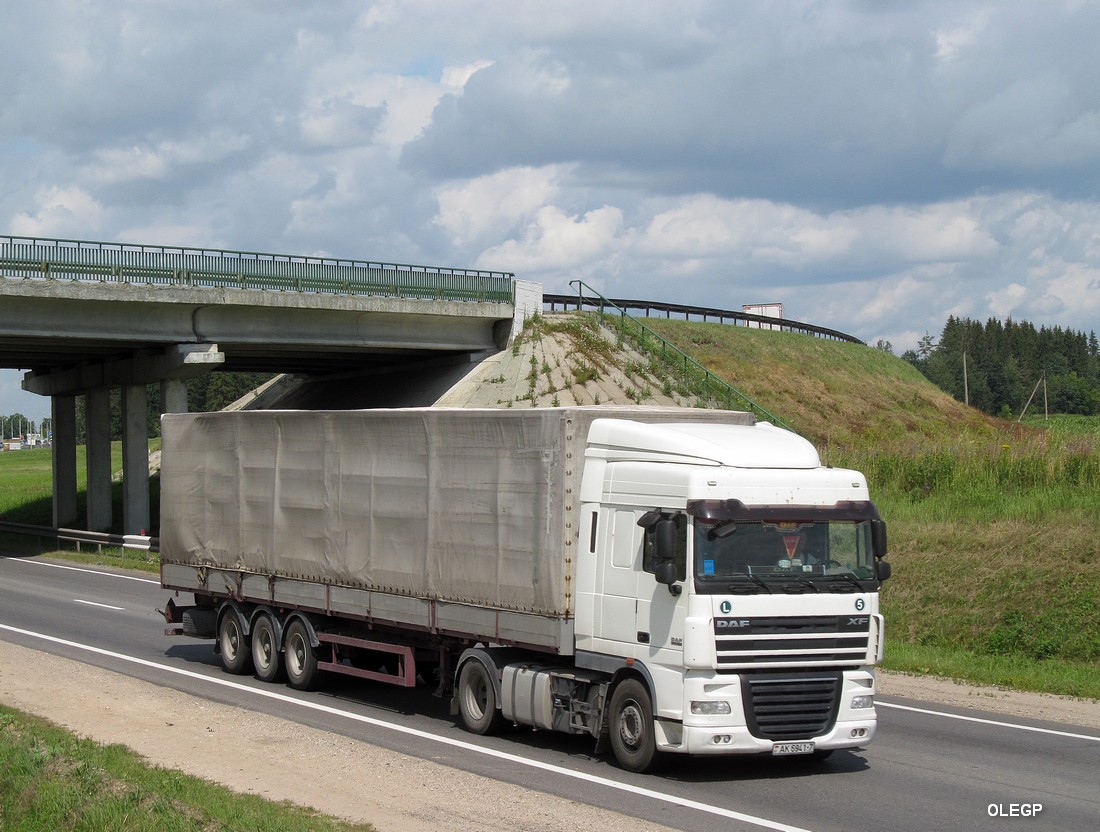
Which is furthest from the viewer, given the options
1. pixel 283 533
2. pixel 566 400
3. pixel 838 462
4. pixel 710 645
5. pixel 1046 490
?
pixel 566 400

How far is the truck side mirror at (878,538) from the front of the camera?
458 inches

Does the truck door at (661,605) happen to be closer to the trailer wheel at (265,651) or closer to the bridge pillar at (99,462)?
the trailer wheel at (265,651)

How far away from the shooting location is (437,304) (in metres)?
44.1

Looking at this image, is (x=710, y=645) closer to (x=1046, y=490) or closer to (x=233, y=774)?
(x=233, y=774)

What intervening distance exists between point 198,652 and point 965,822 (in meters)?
13.3

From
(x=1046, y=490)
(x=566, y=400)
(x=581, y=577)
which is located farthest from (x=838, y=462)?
(x=581, y=577)

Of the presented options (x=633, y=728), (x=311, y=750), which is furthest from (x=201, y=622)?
(x=633, y=728)

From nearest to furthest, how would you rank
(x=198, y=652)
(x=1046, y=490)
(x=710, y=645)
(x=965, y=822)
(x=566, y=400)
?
(x=965, y=822) < (x=710, y=645) < (x=198, y=652) < (x=1046, y=490) < (x=566, y=400)

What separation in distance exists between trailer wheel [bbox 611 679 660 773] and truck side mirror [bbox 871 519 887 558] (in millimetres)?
2488

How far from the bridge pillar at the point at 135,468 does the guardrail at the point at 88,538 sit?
108 centimetres

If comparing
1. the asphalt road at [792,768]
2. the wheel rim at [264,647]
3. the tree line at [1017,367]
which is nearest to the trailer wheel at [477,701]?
the asphalt road at [792,768]

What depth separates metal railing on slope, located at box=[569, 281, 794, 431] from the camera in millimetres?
44625

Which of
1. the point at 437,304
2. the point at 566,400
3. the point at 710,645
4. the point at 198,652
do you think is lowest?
the point at 198,652

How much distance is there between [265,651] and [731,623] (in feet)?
26.9
